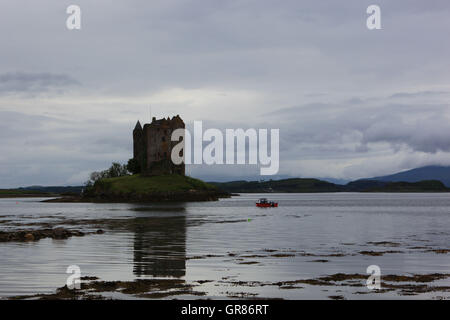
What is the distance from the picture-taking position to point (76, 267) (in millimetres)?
31047

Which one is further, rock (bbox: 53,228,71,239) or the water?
rock (bbox: 53,228,71,239)

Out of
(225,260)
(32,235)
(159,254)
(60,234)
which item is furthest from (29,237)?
(225,260)

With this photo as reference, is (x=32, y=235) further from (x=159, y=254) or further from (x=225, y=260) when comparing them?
(x=225, y=260)

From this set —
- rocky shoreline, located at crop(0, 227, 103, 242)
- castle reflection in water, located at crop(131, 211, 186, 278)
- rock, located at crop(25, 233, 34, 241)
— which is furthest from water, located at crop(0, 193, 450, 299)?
rocky shoreline, located at crop(0, 227, 103, 242)

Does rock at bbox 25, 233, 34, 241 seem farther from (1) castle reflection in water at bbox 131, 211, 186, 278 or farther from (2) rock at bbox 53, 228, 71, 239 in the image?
(1) castle reflection in water at bbox 131, 211, 186, 278

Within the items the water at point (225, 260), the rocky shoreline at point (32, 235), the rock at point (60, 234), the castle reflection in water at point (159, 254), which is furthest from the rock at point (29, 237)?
the castle reflection in water at point (159, 254)

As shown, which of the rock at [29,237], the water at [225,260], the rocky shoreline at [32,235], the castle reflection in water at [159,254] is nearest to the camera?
the water at [225,260]

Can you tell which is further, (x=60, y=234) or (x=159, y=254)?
(x=60, y=234)

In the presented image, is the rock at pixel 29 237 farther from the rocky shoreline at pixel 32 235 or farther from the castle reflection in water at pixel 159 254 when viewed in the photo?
the castle reflection in water at pixel 159 254

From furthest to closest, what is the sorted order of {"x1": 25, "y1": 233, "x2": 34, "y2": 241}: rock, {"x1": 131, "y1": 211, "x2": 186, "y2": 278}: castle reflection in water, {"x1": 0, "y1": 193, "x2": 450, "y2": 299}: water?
{"x1": 25, "y1": 233, "x2": 34, "y2": 241}: rock < {"x1": 131, "y1": 211, "x2": 186, "y2": 278}: castle reflection in water < {"x1": 0, "y1": 193, "x2": 450, "y2": 299}: water
